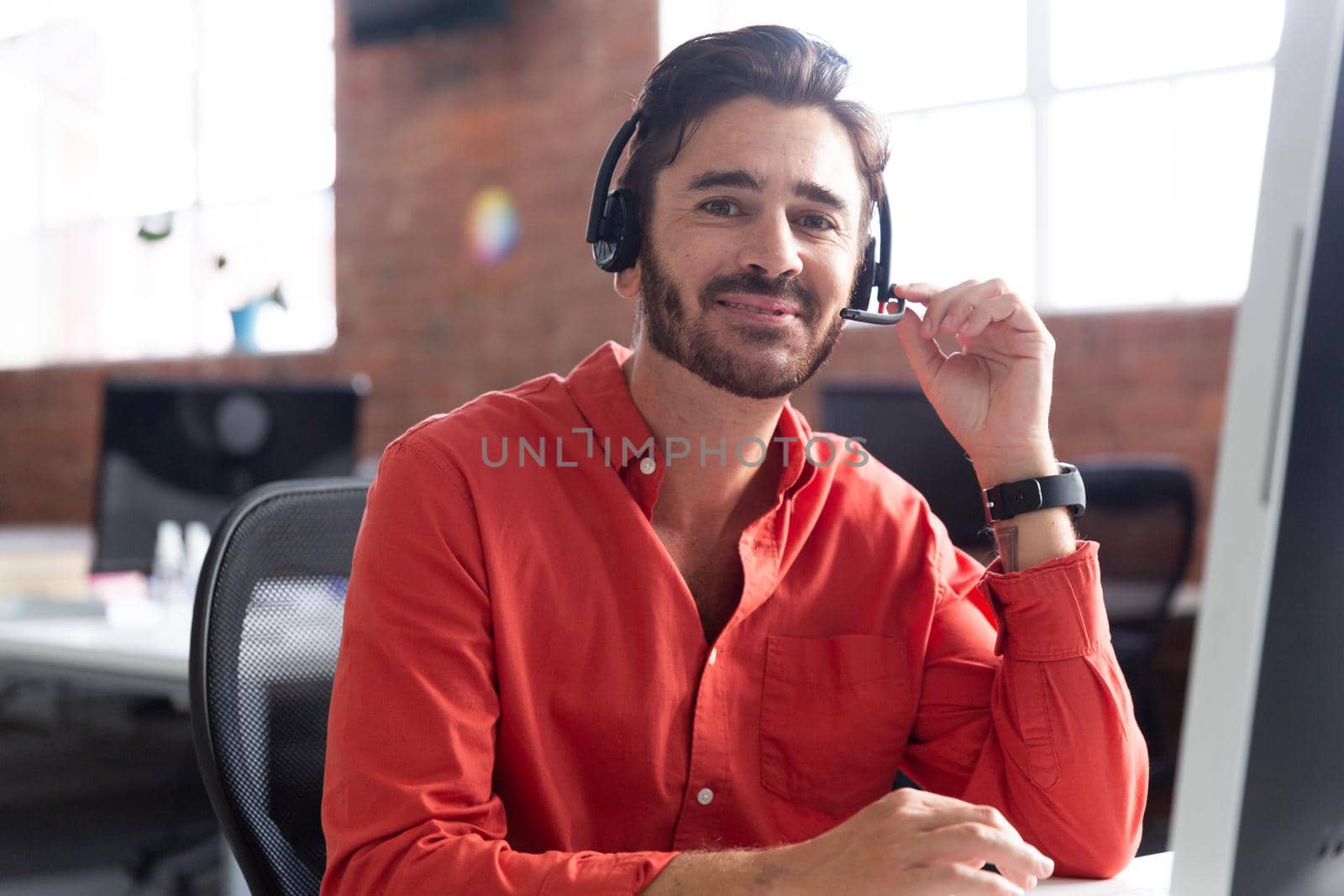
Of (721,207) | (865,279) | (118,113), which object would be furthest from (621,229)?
(118,113)

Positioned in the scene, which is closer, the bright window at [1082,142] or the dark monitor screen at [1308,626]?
the dark monitor screen at [1308,626]

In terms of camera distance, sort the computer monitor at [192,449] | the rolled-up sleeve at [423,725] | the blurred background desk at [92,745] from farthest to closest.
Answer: the computer monitor at [192,449] → the blurred background desk at [92,745] → the rolled-up sleeve at [423,725]

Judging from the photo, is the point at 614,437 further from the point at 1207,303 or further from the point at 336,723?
the point at 1207,303

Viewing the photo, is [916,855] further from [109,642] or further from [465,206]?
[465,206]

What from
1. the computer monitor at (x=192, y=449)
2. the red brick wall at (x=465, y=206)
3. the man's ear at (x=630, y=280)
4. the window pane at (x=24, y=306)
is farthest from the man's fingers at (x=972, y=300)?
the window pane at (x=24, y=306)

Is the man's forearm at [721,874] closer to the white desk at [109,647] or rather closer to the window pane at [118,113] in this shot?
the white desk at [109,647]

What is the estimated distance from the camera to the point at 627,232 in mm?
1264

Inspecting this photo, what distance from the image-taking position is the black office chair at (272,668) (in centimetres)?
108

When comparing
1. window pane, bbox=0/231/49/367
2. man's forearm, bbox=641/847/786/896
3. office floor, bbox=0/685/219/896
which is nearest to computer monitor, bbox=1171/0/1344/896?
man's forearm, bbox=641/847/786/896

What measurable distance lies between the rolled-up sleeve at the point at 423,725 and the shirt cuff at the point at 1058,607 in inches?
15.6

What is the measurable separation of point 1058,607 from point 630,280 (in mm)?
553

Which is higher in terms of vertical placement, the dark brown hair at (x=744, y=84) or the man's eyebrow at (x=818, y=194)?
the dark brown hair at (x=744, y=84)

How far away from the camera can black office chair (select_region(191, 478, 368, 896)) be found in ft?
3.53

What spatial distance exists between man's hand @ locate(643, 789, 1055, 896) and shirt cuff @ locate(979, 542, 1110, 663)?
0.92 ft
